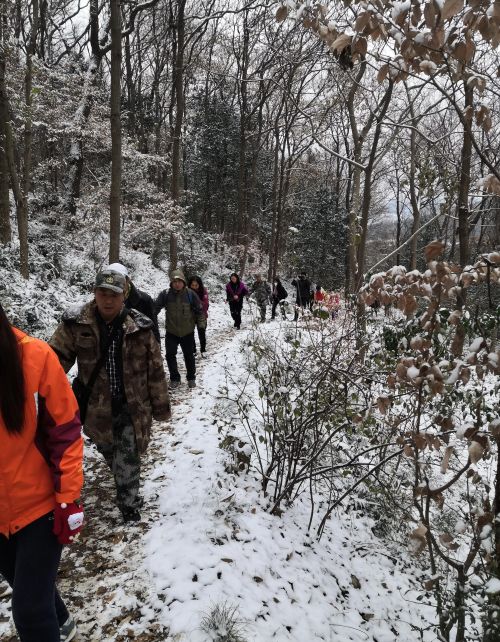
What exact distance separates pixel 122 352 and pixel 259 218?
3159cm

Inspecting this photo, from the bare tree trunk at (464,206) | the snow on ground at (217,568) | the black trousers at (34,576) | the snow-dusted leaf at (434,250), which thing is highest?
the bare tree trunk at (464,206)

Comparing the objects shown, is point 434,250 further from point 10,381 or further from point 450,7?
point 10,381

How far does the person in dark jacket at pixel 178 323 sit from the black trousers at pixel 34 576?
5297 millimetres

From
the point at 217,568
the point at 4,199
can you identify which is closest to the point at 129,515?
the point at 217,568

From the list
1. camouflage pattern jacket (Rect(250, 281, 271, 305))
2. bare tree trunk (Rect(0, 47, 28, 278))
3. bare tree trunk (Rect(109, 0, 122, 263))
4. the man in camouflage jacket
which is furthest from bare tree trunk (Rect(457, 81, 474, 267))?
bare tree trunk (Rect(0, 47, 28, 278))

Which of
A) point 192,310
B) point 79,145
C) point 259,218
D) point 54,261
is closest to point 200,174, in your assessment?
point 259,218

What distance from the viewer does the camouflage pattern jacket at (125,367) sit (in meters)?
3.21

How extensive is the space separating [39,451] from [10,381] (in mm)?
360

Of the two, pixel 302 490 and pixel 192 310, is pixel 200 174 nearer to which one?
pixel 192 310

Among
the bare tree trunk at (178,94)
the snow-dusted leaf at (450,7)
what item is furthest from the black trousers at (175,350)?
the bare tree trunk at (178,94)

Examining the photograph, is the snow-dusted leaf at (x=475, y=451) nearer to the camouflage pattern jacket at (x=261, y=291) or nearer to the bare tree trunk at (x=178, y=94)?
the camouflage pattern jacket at (x=261, y=291)

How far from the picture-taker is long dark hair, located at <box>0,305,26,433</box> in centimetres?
176

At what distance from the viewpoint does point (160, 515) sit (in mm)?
3771

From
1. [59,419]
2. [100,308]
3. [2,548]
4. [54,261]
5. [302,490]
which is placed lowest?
[302,490]
